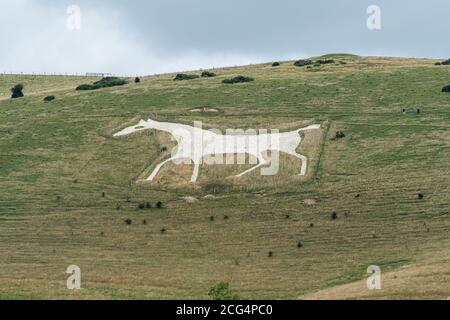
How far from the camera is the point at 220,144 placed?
8638 cm

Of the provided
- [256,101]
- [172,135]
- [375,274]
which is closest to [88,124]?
[172,135]

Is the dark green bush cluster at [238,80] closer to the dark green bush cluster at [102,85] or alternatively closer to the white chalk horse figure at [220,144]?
the dark green bush cluster at [102,85]

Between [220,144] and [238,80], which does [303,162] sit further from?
[238,80]

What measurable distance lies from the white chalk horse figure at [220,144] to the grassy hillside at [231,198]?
1.57 m

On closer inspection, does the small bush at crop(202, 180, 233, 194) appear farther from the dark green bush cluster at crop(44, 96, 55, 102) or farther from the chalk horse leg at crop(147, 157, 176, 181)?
the dark green bush cluster at crop(44, 96, 55, 102)

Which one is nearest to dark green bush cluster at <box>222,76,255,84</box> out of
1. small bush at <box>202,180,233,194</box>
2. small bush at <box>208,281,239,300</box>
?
small bush at <box>202,180,233,194</box>

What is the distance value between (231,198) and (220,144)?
42.7 feet

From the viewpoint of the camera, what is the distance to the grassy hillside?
58.0 m

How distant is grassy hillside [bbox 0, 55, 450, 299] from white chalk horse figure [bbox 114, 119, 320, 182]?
5.15 ft

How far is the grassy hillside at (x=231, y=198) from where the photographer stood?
57969mm

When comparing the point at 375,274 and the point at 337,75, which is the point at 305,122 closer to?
the point at 337,75

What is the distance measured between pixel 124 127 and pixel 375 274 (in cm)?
4636

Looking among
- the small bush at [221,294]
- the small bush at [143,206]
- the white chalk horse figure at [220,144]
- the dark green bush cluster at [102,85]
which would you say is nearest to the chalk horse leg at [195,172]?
the white chalk horse figure at [220,144]

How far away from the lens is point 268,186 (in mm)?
75938
